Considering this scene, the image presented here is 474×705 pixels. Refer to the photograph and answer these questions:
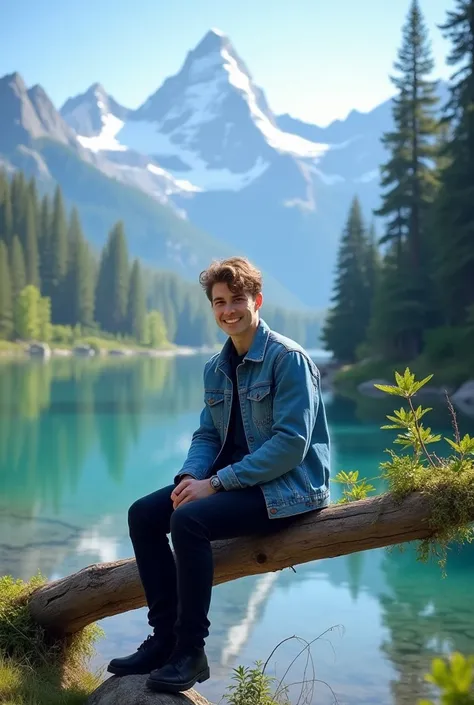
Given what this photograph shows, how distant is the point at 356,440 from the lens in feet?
59.9

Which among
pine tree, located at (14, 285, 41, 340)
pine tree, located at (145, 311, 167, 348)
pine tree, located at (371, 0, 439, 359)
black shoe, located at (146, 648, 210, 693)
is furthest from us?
pine tree, located at (145, 311, 167, 348)

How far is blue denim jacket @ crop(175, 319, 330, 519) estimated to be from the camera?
3328 millimetres

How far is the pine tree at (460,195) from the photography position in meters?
26.5

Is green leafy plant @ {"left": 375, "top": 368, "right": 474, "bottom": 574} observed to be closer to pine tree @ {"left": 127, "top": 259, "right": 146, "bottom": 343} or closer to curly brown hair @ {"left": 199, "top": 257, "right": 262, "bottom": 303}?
curly brown hair @ {"left": 199, "top": 257, "right": 262, "bottom": 303}

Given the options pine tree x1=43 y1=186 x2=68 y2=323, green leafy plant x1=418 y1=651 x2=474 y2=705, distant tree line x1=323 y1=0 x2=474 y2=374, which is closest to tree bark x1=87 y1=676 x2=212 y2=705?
green leafy plant x1=418 y1=651 x2=474 y2=705

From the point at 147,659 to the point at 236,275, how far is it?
1.63 m

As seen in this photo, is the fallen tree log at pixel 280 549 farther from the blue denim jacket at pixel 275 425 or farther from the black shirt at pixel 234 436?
the black shirt at pixel 234 436

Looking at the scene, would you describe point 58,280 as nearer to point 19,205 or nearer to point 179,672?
point 19,205

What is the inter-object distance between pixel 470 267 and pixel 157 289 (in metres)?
113

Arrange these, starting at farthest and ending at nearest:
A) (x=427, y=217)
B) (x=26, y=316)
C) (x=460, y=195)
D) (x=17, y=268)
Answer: (x=17, y=268) → (x=26, y=316) → (x=427, y=217) → (x=460, y=195)

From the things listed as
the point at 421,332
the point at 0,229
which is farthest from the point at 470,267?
the point at 0,229

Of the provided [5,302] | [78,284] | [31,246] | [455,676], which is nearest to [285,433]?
[455,676]

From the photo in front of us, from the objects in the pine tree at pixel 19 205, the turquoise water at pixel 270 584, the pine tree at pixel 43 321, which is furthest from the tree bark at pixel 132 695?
the pine tree at pixel 19 205

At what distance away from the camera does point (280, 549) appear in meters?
3.53
